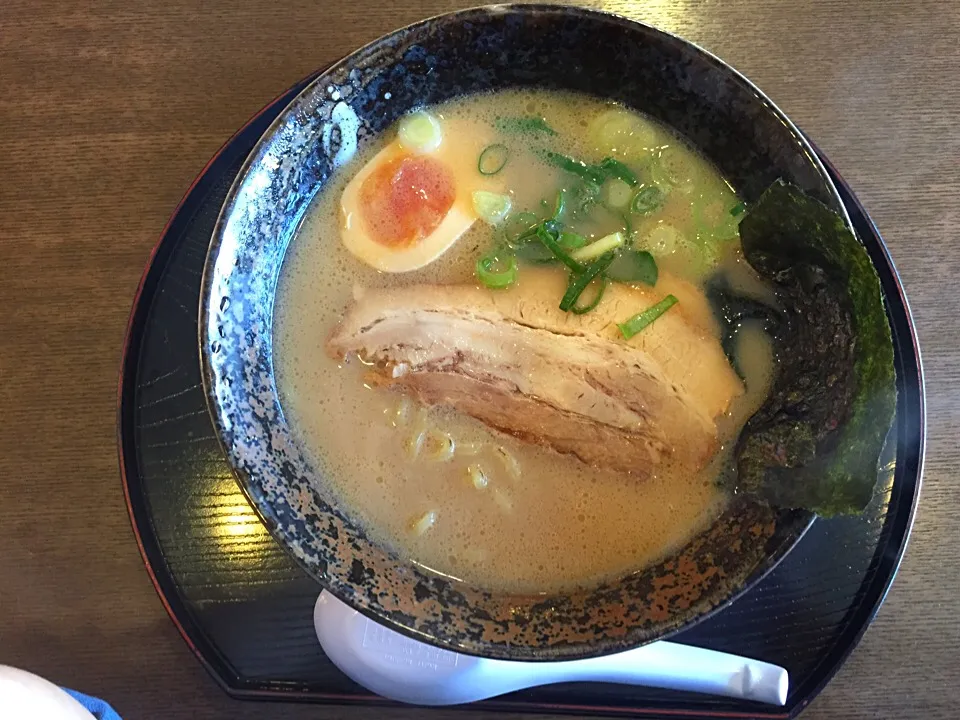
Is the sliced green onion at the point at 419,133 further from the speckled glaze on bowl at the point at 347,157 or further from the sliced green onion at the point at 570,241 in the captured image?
the sliced green onion at the point at 570,241

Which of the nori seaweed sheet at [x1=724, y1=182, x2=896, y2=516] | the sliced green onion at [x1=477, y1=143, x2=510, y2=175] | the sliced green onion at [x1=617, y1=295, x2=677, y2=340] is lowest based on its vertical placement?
the nori seaweed sheet at [x1=724, y1=182, x2=896, y2=516]

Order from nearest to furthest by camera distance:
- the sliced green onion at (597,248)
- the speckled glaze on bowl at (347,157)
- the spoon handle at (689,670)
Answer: the speckled glaze on bowl at (347,157)
the spoon handle at (689,670)
the sliced green onion at (597,248)

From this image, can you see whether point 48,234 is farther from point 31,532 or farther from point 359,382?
point 359,382

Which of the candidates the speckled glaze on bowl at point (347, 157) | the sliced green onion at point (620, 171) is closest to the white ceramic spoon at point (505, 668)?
the speckled glaze on bowl at point (347, 157)

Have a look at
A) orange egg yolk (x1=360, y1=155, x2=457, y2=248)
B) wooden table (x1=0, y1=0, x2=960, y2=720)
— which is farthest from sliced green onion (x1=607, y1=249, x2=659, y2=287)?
wooden table (x1=0, y1=0, x2=960, y2=720)

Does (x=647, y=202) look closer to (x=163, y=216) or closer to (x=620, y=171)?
(x=620, y=171)

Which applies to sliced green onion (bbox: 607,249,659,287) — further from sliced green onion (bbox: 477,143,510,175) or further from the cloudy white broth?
sliced green onion (bbox: 477,143,510,175)
